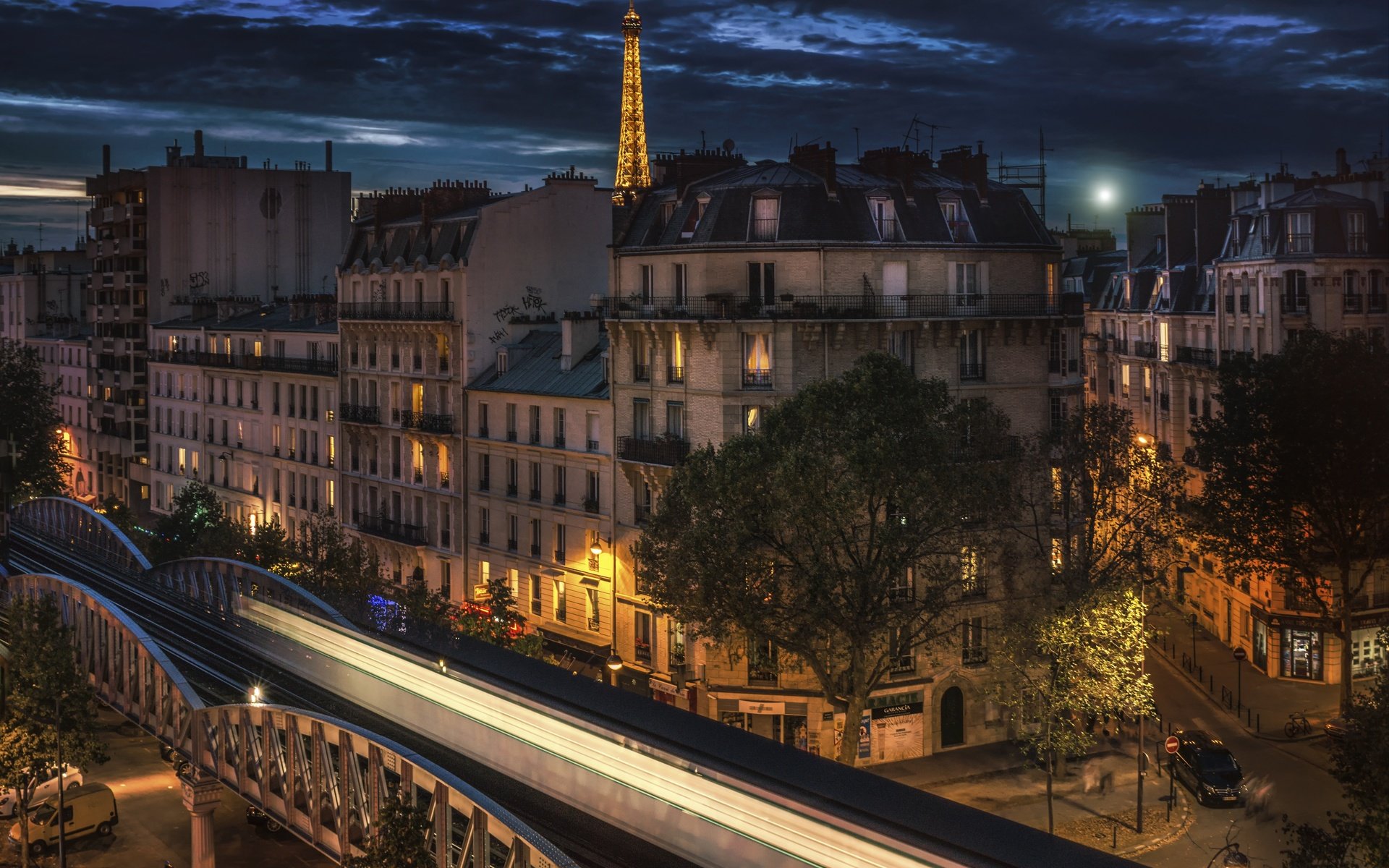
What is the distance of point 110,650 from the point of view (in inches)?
1809

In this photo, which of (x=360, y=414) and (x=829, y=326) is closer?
(x=829, y=326)

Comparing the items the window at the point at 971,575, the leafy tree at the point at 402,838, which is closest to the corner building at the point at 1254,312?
the window at the point at 971,575

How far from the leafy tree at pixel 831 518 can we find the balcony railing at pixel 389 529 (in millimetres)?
29059

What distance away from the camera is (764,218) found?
51.6 meters

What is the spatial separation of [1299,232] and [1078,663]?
2776 centimetres

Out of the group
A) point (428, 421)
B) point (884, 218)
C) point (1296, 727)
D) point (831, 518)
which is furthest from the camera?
point (428, 421)

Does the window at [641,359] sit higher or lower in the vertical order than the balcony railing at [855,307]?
lower

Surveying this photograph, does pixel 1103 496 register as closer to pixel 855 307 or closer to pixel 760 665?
pixel 855 307

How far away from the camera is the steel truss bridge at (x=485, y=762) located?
80.1ft

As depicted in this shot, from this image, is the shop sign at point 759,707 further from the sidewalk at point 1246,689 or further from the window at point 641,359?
the sidewalk at point 1246,689

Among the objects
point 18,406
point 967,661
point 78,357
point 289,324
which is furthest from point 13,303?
→ point 967,661

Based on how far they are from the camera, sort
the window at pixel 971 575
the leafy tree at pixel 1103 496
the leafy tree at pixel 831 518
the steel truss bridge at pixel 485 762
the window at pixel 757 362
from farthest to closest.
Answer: the window at pixel 757 362, the leafy tree at pixel 1103 496, the window at pixel 971 575, the leafy tree at pixel 831 518, the steel truss bridge at pixel 485 762

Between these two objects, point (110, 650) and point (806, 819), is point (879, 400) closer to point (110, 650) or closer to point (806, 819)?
point (806, 819)

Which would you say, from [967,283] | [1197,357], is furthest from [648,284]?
[1197,357]
